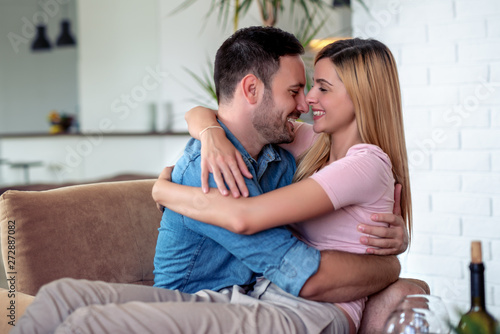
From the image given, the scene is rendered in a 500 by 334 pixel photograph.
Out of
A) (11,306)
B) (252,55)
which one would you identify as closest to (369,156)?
(252,55)

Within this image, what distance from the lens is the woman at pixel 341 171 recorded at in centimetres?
141

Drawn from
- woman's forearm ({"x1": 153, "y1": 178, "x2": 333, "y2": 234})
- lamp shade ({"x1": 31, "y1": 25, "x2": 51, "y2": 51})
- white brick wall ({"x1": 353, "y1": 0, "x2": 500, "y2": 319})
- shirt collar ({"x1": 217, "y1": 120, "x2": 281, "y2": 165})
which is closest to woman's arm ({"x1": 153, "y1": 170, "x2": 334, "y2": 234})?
woman's forearm ({"x1": 153, "y1": 178, "x2": 333, "y2": 234})

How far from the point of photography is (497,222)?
9.54ft

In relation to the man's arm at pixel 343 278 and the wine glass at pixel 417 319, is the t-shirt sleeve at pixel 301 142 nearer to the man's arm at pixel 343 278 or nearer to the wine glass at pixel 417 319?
the man's arm at pixel 343 278

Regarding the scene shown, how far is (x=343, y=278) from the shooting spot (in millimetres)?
1455

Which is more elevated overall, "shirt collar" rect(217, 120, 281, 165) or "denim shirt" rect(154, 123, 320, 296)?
"shirt collar" rect(217, 120, 281, 165)

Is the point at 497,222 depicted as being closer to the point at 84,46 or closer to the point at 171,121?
the point at 171,121

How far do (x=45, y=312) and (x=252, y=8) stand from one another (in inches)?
149

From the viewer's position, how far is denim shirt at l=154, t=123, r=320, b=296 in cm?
143

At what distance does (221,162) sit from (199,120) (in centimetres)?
31

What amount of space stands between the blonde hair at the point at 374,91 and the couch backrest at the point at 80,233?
801 mm

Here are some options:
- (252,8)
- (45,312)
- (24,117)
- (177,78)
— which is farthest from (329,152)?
(24,117)

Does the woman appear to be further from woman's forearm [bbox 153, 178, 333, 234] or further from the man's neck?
the man's neck

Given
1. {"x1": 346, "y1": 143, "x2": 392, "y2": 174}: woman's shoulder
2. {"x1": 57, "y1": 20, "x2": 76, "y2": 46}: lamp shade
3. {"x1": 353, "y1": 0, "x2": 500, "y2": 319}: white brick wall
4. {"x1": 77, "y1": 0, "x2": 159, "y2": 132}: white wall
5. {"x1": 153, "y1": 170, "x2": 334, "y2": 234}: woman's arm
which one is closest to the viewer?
{"x1": 153, "y1": 170, "x2": 334, "y2": 234}: woman's arm
